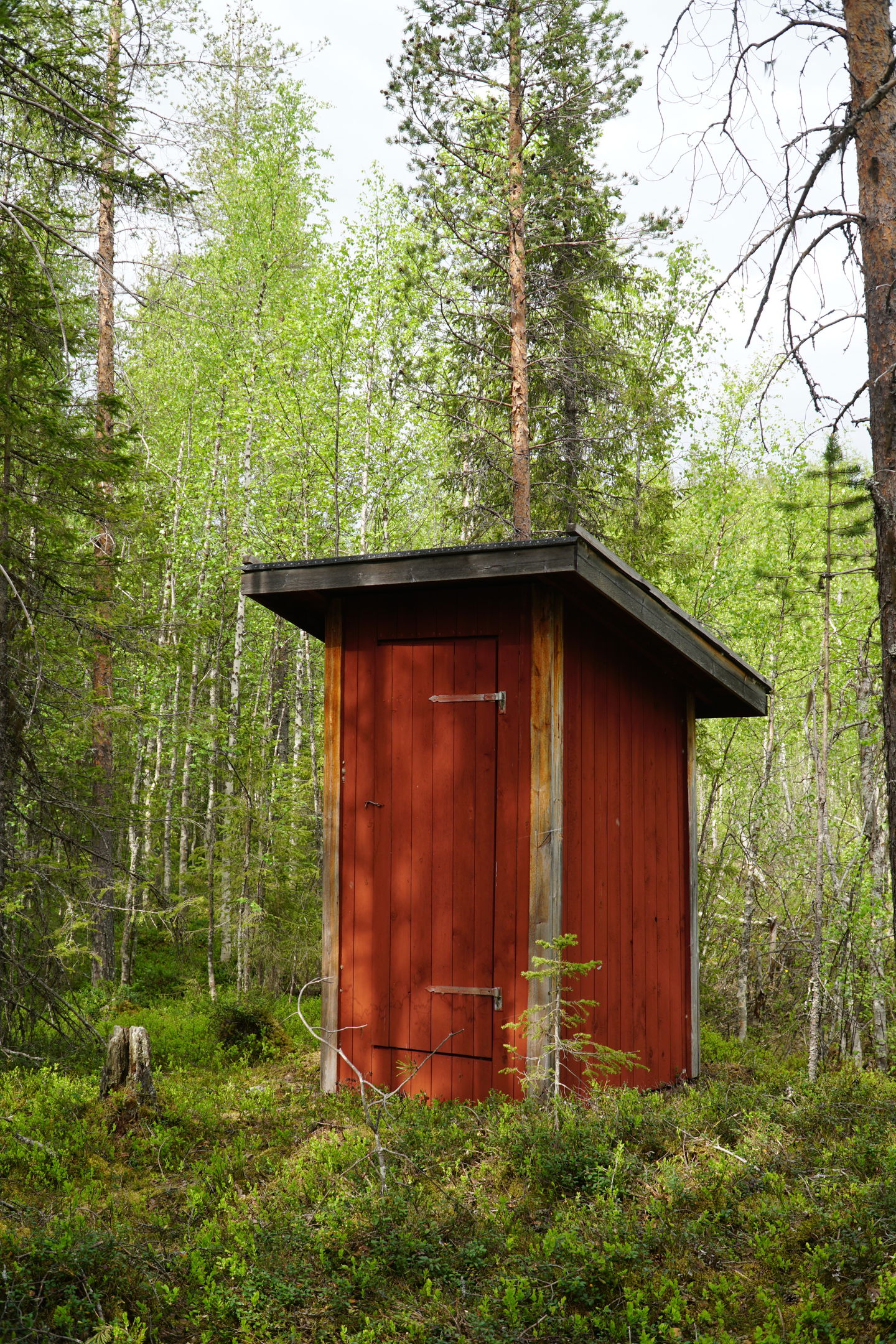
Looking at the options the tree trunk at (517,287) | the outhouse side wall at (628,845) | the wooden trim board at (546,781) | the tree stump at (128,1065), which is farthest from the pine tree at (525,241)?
the tree stump at (128,1065)

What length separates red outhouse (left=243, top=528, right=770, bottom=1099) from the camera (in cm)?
610

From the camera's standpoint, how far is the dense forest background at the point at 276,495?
24.3 feet

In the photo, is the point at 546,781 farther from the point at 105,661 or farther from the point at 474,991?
the point at 105,661

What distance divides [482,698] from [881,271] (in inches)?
128

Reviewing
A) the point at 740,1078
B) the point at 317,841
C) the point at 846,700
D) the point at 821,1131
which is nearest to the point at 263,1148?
the point at 821,1131

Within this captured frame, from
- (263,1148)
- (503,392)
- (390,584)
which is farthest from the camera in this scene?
(503,392)

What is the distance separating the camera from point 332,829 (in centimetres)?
681

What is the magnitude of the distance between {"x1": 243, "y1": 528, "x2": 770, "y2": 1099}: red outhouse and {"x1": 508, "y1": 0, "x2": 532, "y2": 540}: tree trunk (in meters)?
5.14

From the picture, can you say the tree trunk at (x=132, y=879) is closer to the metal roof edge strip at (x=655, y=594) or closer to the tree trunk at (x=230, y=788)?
the tree trunk at (x=230, y=788)

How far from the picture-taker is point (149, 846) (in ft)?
53.0

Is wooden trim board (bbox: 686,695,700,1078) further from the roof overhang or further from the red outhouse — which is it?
the red outhouse

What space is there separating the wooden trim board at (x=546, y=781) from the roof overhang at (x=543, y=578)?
0.22 m

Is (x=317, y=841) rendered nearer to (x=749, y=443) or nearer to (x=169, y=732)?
(x=169, y=732)

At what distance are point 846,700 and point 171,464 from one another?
11.6 metres
